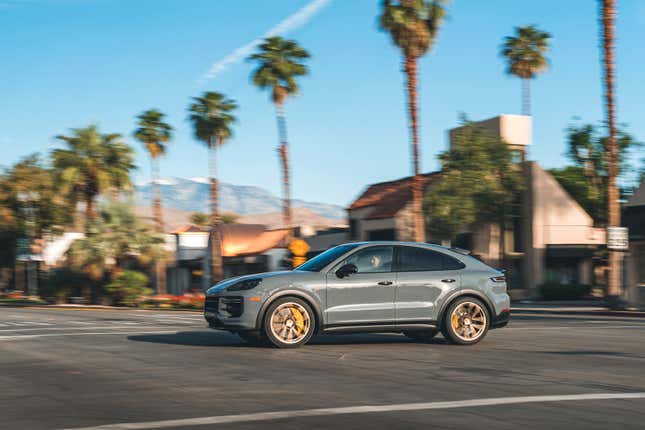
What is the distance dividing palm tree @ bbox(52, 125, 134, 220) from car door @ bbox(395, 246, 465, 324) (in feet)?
117

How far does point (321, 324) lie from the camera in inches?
481

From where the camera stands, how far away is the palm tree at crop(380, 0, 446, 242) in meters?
37.5

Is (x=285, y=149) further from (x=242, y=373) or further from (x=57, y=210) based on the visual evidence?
(x=242, y=373)

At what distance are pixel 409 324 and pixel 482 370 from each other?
2728mm

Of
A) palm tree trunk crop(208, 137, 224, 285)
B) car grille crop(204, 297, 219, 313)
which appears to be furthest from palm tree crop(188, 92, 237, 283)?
car grille crop(204, 297, 219, 313)

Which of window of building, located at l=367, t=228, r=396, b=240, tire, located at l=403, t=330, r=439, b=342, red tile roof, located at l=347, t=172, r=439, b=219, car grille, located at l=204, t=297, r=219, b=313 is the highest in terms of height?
red tile roof, located at l=347, t=172, r=439, b=219

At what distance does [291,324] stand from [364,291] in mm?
1184

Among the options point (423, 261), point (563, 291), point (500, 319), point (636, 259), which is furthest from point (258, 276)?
point (563, 291)

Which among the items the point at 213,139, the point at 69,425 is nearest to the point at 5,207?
the point at 213,139

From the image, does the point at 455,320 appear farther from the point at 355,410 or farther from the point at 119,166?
the point at 119,166

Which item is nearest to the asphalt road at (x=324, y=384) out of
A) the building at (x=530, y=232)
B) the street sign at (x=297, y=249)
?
the street sign at (x=297, y=249)

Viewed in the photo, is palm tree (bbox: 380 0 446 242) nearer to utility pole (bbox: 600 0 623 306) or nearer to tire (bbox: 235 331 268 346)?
utility pole (bbox: 600 0 623 306)

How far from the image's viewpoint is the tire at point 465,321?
12.8 metres

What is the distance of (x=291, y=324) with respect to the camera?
40.1 feet
